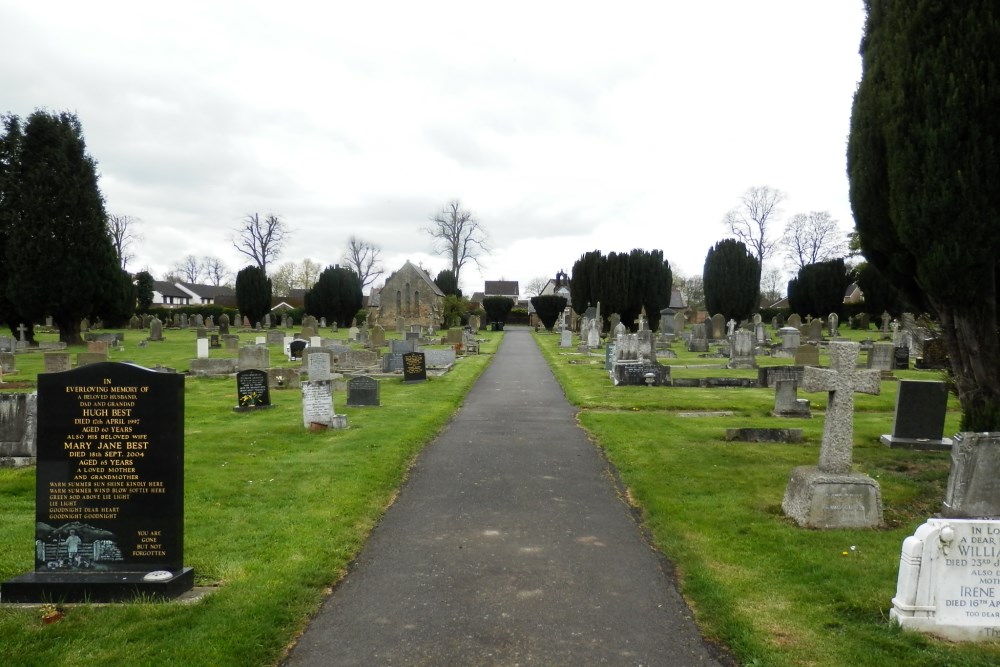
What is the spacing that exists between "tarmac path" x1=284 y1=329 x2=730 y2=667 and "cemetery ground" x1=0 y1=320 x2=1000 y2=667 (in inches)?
9.6

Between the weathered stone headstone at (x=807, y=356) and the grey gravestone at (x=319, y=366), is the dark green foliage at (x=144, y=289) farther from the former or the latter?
the weathered stone headstone at (x=807, y=356)

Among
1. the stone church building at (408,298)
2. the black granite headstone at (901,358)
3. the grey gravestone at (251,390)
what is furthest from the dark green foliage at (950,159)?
the stone church building at (408,298)

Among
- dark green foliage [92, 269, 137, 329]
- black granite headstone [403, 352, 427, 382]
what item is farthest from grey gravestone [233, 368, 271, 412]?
dark green foliage [92, 269, 137, 329]

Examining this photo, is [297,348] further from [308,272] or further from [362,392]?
[308,272]

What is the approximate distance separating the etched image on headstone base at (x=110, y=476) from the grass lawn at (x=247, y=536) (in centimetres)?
43

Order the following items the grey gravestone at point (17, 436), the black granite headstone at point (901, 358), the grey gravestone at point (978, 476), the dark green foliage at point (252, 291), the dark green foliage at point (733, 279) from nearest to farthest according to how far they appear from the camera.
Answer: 1. the grey gravestone at point (978, 476)
2. the grey gravestone at point (17, 436)
3. the black granite headstone at point (901, 358)
4. the dark green foliage at point (733, 279)
5. the dark green foliage at point (252, 291)

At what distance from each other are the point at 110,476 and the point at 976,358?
353 inches

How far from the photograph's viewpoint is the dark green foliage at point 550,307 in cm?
6588

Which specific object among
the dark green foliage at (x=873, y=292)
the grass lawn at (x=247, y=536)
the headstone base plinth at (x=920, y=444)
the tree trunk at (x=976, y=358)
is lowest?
the grass lawn at (x=247, y=536)

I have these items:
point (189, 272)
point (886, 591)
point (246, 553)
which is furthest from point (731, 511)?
point (189, 272)

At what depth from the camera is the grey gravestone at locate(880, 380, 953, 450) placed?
10586 millimetres

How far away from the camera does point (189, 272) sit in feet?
367

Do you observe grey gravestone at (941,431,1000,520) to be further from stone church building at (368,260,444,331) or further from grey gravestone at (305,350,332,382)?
stone church building at (368,260,444,331)

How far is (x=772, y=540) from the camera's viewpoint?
6.20m
